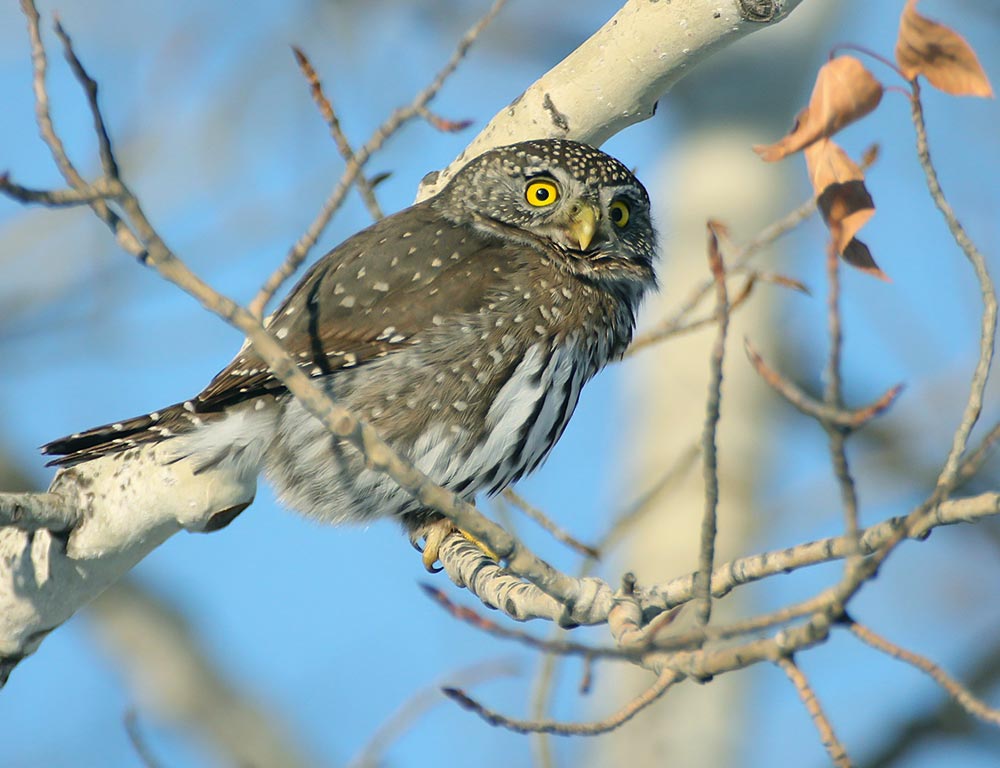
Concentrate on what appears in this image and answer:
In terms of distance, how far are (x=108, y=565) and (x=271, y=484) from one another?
0.80 meters

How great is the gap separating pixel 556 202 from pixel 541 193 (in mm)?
74

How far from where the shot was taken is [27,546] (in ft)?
12.5

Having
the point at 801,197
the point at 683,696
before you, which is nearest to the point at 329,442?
the point at 683,696

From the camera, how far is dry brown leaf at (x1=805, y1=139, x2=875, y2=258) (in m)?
2.43

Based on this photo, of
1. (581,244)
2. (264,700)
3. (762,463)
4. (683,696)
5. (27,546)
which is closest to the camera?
(27,546)

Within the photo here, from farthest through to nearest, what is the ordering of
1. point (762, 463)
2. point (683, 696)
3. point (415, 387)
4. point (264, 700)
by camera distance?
point (762, 463) → point (683, 696) → point (264, 700) → point (415, 387)

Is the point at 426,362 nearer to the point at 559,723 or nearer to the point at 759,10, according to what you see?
the point at 759,10

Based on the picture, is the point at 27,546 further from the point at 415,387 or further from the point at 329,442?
the point at 415,387

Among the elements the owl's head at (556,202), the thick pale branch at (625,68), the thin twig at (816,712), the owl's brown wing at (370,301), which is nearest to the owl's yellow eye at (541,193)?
the owl's head at (556,202)

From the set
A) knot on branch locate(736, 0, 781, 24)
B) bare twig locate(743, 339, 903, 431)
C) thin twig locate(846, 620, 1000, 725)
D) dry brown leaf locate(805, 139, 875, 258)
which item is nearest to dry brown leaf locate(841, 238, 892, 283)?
dry brown leaf locate(805, 139, 875, 258)

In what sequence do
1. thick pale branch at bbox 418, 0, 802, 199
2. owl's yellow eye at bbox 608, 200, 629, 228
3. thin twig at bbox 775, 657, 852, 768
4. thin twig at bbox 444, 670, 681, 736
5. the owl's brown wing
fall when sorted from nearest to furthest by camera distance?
1. thin twig at bbox 775, 657, 852, 768
2. thin twig at bbox 444, 670, 681, 736
3. thick pale branch at bbox 418, 0, 802, 199
4. the owl's brown wing
5. owl's yellow eye at bbox 608, 200, 629, 228

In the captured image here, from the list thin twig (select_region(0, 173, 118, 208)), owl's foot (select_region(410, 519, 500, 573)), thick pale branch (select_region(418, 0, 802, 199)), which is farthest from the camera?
owl's foot (select_region(410, 519, 500, 573))

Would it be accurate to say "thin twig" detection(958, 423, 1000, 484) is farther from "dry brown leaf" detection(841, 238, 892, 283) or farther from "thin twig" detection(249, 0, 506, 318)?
"thin twig" detection(249, 0, 506, 318)

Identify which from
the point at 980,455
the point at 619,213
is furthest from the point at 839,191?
the point at 619,213
